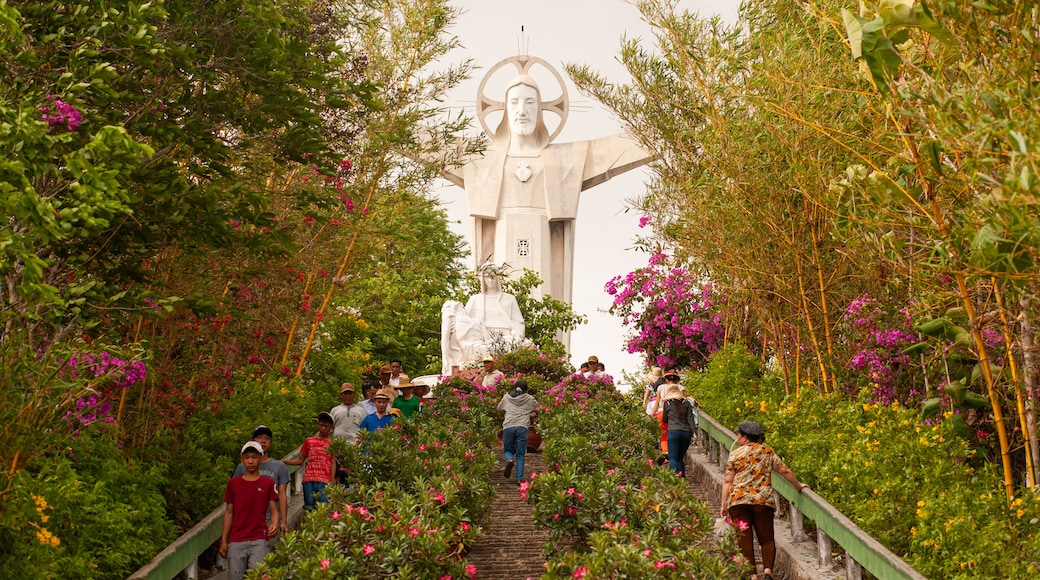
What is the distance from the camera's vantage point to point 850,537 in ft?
21.5

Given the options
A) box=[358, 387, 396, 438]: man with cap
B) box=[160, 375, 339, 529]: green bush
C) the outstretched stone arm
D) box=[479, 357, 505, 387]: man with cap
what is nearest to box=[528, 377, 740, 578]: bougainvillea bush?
box=[358, 387, 396, 438]: man with cap

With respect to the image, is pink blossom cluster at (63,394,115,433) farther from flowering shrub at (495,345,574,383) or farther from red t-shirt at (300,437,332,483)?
flowering shrub at (495,345,574,383)

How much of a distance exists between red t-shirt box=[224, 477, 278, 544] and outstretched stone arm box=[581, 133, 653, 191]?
53.9 ft

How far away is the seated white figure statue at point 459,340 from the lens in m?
18.4

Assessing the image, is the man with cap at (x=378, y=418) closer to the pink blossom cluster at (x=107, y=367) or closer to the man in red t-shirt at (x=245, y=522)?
the man in red t-shirt at (x=245, y=522)

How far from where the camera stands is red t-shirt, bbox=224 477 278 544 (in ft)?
22.8

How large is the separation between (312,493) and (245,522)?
180 centimetres

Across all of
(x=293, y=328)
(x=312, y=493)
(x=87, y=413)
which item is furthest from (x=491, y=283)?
(x=87, y=413)

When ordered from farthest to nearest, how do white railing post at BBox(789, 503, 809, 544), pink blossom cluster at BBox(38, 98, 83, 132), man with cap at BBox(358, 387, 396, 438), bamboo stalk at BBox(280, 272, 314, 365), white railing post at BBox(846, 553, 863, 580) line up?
bamboo stalk at BBox(280, 272, 314, 365) < man with cap at BBox(358, 387, 396, 438) < white railing post at BBox(789, 503, 809, 544) < white railing post at BBox(846, 553, 863, 580) < pink blossom cluster at BBox(38, 98, 83, 132)

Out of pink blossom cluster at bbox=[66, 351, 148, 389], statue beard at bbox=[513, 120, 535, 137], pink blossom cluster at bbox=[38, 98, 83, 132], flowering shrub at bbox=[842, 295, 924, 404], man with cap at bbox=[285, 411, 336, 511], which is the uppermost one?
statue beard at bbox=[513, 120, 535, 137]

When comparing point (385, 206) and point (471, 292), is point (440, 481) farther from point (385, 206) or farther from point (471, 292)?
point (471, 292)

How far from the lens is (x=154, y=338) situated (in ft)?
25.7

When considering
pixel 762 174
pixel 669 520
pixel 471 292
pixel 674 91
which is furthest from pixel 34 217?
pixel 471 292

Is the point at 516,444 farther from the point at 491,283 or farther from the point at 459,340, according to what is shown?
the point at 491,283
